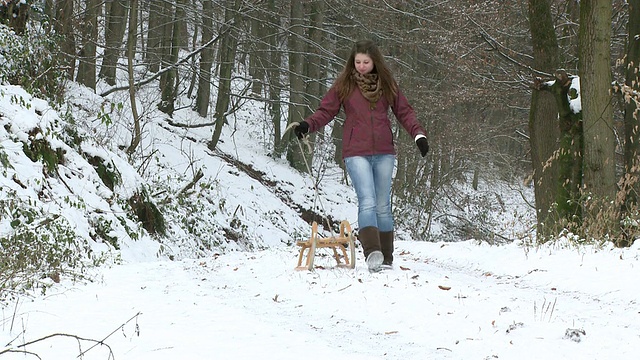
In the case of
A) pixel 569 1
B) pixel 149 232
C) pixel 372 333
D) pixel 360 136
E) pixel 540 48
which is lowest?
pixel 149 232

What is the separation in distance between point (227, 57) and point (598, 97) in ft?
38.9

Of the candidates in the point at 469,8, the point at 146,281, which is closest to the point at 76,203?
the point at 146,281

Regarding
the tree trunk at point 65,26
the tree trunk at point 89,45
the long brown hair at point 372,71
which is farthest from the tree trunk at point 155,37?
the long brown hair at point 372,71

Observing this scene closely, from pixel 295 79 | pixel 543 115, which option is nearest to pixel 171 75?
pixel 295 79

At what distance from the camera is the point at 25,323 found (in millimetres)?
4340

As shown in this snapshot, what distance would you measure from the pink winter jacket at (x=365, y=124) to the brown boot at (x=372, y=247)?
79 centimetres

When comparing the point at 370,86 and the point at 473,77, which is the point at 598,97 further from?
the point at 473,77

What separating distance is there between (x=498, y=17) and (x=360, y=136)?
28.6 ft

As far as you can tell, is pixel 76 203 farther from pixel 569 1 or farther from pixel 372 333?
Answer: pixel 569 1

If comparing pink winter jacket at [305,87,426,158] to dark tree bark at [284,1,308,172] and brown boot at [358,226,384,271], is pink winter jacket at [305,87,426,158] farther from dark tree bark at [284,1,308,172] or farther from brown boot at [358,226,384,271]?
dark tree bark at [284,1,308,172]

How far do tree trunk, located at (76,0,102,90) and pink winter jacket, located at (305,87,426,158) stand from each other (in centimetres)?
979

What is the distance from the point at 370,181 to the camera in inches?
275

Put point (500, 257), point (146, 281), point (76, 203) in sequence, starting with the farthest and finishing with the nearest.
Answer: point (76, 203) → point (500, 257) → point (146, 281)

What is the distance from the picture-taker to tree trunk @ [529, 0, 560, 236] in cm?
1144
